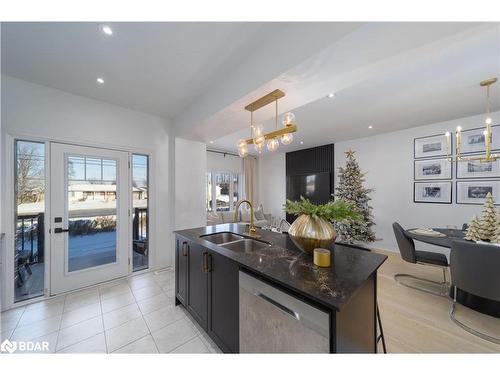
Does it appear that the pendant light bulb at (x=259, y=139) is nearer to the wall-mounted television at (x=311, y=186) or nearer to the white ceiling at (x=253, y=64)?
the white ceiling at (x=253, y=64)

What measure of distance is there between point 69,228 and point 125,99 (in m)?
2.00

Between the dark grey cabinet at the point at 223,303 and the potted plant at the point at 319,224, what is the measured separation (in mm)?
537

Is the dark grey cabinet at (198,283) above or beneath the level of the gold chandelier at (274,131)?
beneath

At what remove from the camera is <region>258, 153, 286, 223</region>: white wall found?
6.61 m

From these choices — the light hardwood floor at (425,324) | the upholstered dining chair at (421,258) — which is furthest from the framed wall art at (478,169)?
the light hardwood floor at (425,324)

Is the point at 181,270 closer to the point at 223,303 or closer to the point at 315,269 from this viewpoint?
the point at 223,303

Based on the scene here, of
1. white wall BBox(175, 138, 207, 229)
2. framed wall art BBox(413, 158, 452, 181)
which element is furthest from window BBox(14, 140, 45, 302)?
framed wall art BBox(413, 158, 452, 181)

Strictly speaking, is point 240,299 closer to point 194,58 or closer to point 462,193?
point 194,58

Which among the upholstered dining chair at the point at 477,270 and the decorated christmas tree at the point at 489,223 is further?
the decorated christmas tree at the point at 489,223

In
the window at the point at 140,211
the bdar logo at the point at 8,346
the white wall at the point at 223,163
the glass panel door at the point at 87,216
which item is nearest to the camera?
the bdar logo at the point at 8,346

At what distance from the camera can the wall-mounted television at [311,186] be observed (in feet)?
17.5

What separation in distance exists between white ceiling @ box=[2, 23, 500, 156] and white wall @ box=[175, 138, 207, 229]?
1.82 feet
